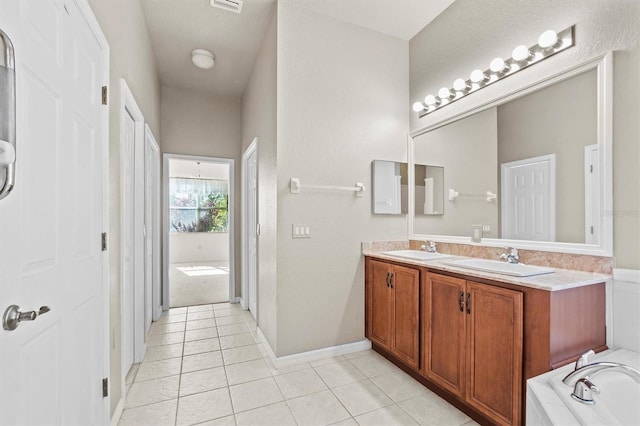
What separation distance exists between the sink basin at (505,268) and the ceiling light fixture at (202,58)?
10.7 feet

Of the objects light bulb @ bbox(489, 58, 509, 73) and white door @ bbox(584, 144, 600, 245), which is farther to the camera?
light bulb @ bbox(489, 58, 509, 73)

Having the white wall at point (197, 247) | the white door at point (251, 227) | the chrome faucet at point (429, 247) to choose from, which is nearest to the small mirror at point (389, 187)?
the chrome faucet at point (429, 247)

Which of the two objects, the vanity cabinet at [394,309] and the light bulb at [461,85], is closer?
the vanity cabinet at [394,309]

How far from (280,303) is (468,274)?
1.47 m

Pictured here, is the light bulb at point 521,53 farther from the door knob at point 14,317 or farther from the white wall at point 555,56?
the door knob at point 14,317

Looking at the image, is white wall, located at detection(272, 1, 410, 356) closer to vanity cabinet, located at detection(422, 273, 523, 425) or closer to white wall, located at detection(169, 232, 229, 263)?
vanity cabinet, located at detection(422, 273, 523, 425)

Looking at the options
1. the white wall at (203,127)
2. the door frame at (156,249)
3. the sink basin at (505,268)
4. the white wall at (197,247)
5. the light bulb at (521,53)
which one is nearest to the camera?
the sink basin at (505,268)

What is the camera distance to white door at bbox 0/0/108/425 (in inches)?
34.4

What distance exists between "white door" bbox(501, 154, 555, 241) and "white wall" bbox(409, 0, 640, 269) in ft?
1.10

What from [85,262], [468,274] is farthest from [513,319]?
[85,262]

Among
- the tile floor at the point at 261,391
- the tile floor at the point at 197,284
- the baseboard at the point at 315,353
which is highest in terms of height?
the baseboard at the point at 315,353

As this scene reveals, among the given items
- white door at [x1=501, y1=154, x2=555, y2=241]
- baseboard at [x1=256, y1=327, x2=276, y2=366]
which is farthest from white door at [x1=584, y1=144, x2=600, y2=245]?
baseboard at [x1=256, y1=327, x2=276, y2=366]

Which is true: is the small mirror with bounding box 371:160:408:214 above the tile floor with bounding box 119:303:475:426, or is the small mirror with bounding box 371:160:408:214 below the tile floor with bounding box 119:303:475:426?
above

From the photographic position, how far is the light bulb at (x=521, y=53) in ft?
6.50
